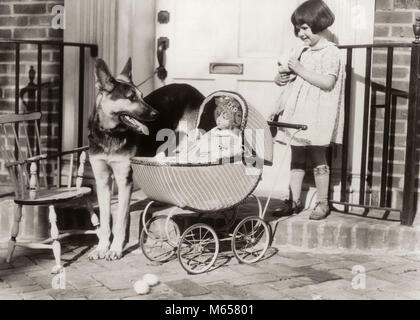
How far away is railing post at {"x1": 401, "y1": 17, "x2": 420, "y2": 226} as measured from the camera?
16.1ft

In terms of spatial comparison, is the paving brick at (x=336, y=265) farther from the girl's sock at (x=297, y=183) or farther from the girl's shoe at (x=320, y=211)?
the girl's sock at (x=297, y=183)

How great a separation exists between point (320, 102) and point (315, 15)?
0.63m

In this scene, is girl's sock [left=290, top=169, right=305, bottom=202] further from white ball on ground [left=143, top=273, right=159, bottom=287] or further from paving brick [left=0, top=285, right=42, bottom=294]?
A: paving brick [left=0, top=285, right=42, bottom=294]

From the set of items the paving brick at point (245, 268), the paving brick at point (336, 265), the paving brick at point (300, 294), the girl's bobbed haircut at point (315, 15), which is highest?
the girl's bobbed haircut at point (315, 15)

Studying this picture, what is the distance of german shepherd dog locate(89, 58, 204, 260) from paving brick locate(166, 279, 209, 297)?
664 millimetres

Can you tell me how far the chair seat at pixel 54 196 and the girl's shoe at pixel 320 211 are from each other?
5.40ft

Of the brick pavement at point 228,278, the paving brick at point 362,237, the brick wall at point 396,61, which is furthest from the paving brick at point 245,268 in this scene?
the brick wall at point 396,61

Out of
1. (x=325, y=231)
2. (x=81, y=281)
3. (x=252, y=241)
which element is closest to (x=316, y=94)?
(x=325, y=231)

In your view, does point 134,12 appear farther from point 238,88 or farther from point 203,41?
point 238,88

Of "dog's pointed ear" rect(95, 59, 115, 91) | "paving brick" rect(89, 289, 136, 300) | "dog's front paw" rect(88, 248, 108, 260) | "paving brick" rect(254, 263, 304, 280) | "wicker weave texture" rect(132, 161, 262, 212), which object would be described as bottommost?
"paving brick" rect(89, 289, 136, 300)

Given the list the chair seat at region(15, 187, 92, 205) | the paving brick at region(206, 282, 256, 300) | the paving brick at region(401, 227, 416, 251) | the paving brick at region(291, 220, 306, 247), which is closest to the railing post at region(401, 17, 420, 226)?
the paving brick at region(401, 227, 416, 251)

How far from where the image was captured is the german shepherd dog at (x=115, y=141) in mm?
4489

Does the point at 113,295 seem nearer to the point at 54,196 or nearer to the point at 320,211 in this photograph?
the point at 54,196

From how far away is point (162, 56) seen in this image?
237 inches
